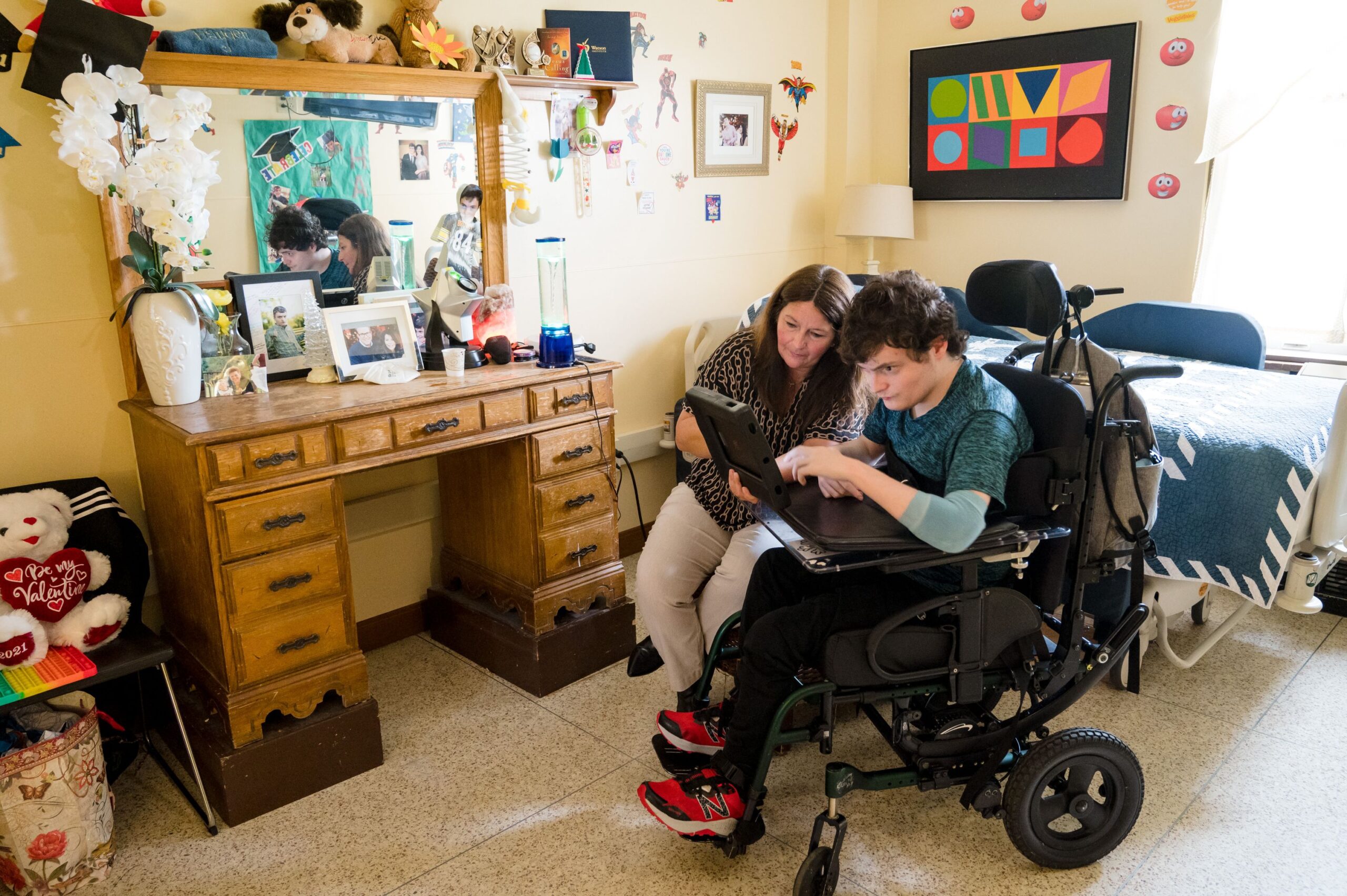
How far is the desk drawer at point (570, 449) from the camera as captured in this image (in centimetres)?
256

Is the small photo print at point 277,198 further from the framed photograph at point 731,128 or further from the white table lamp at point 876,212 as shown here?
the white table lamp at point 876,212

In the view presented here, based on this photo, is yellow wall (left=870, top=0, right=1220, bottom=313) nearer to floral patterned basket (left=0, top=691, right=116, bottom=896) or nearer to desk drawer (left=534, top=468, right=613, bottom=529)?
desk drawer (left=534, top=468, right=613, bottom=529)

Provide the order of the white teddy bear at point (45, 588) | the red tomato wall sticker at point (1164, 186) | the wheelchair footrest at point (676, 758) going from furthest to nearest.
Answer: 1. the red tomato wall sticker at point (1164, 186)
2. the wheelchair footrest at point (676, 758)
3. the white teddy bear at point (45, 588)

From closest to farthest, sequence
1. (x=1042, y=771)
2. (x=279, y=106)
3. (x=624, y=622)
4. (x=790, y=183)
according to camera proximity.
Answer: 1. (x=1042, y=771)
2. (x=279, y=106)
3. (x=624, y=622)
4. (x=790, y=183)

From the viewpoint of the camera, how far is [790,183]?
13.0ft

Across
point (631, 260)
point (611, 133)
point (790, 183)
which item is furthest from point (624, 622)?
point (790, 183)

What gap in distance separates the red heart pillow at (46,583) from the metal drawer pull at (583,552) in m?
1.15

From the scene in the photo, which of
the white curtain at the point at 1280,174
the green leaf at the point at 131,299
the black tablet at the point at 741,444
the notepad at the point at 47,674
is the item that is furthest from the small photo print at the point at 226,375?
the white curtain at the point at 1280,174

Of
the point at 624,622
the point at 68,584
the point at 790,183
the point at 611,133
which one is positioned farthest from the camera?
the point at 790,183

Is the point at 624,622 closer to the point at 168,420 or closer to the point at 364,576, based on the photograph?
the point at 364,576

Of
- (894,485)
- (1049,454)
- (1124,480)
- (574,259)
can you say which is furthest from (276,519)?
(1124,480)

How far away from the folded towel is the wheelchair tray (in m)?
1.68

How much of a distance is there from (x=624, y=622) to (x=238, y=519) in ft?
3.79

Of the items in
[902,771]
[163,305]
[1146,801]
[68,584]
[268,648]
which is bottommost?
[1146,801]
